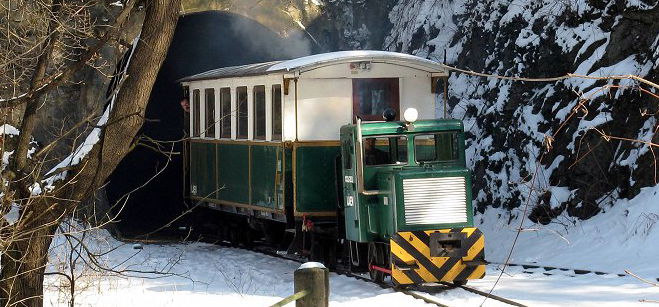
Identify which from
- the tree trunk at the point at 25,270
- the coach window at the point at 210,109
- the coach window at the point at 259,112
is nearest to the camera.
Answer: the tree trunk at the point at 25,270

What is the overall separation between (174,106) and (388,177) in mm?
10276

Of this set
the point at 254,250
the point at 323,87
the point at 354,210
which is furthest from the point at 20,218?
the point at 254,250

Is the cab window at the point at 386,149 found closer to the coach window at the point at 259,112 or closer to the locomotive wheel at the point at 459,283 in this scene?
the locomotive wheel at the point at 459,283

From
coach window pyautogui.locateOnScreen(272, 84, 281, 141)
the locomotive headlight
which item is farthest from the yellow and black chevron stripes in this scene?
coach window pyautogui.locateOnScreen(272, 84, 281, 141)

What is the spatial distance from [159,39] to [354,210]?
449 cm

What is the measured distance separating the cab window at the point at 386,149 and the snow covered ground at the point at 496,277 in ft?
5.58

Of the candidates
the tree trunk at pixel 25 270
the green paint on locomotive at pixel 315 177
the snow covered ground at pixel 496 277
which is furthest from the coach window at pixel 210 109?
the tree trunk at pixel 25 270

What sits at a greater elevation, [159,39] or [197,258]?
[159,39]

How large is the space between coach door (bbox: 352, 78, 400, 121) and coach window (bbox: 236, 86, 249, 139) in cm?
244

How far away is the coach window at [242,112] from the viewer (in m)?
17.2

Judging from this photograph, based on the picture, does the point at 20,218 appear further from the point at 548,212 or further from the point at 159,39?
the point at 548,212

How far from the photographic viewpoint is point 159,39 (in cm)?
1048

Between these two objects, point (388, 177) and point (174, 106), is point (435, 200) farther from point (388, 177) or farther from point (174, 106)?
point (174, 106)

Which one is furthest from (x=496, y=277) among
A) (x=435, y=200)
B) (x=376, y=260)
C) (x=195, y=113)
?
(x=195, y=113)
